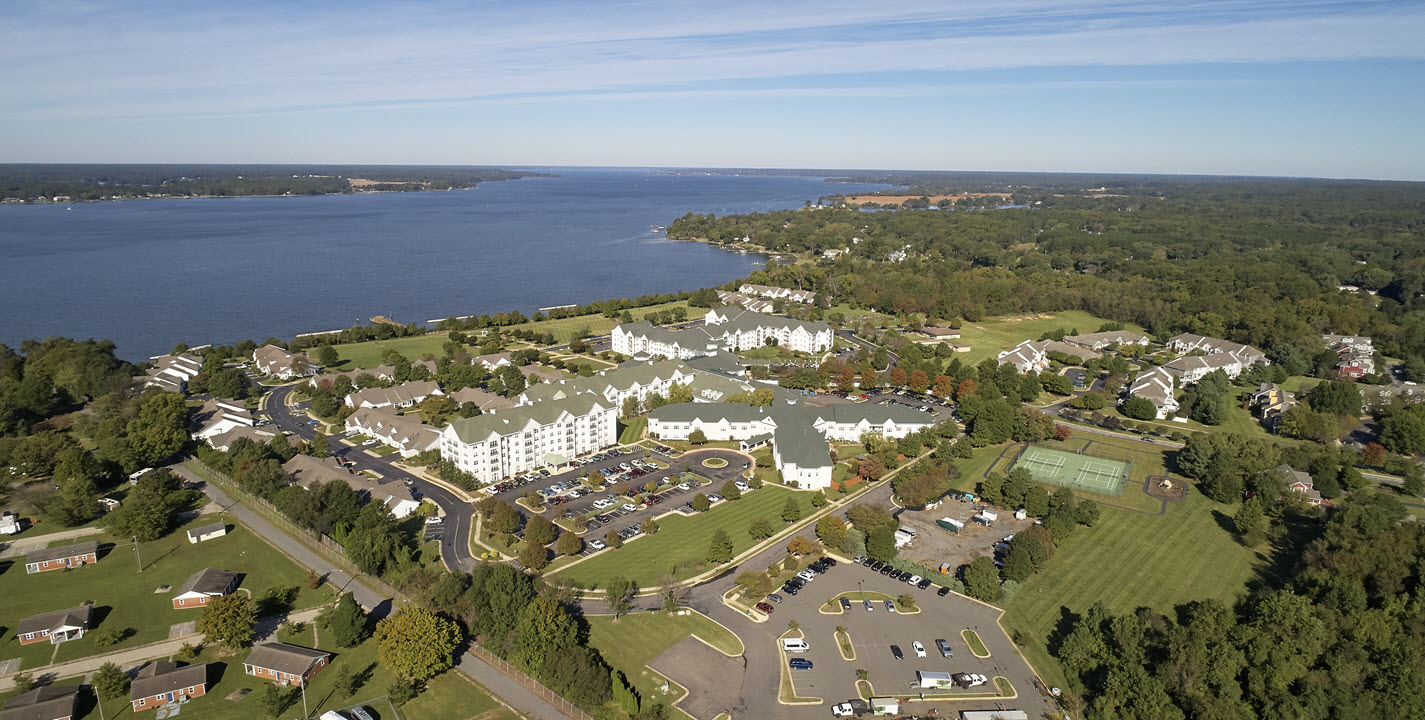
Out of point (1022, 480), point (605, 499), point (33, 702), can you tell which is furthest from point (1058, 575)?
point (33, 702)

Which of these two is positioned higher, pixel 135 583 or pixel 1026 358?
pixel 1026 358

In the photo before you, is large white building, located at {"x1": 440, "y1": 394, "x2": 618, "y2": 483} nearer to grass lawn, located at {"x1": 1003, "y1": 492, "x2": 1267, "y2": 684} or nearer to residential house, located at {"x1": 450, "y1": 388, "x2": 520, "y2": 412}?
residential house, located at {"x1": 450, "y1": 388, "x2": 520, "y2": 412}

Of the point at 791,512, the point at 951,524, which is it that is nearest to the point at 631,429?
the point at 791,512

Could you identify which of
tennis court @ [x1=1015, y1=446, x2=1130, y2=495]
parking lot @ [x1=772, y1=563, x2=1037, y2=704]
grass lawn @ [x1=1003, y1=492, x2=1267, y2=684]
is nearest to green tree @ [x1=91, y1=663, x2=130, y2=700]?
parking lot @ [x1=772, y1=563, x2=1037, y2=704]

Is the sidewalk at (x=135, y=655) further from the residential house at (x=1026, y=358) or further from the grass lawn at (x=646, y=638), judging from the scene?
the residential house at (x=1026, y=358)

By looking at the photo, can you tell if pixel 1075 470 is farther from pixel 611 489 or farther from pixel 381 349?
pixel 381 349

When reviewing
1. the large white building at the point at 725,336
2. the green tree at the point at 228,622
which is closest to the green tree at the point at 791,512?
the green tree at the point at 228,622

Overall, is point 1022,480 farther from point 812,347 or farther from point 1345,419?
point 812,347
